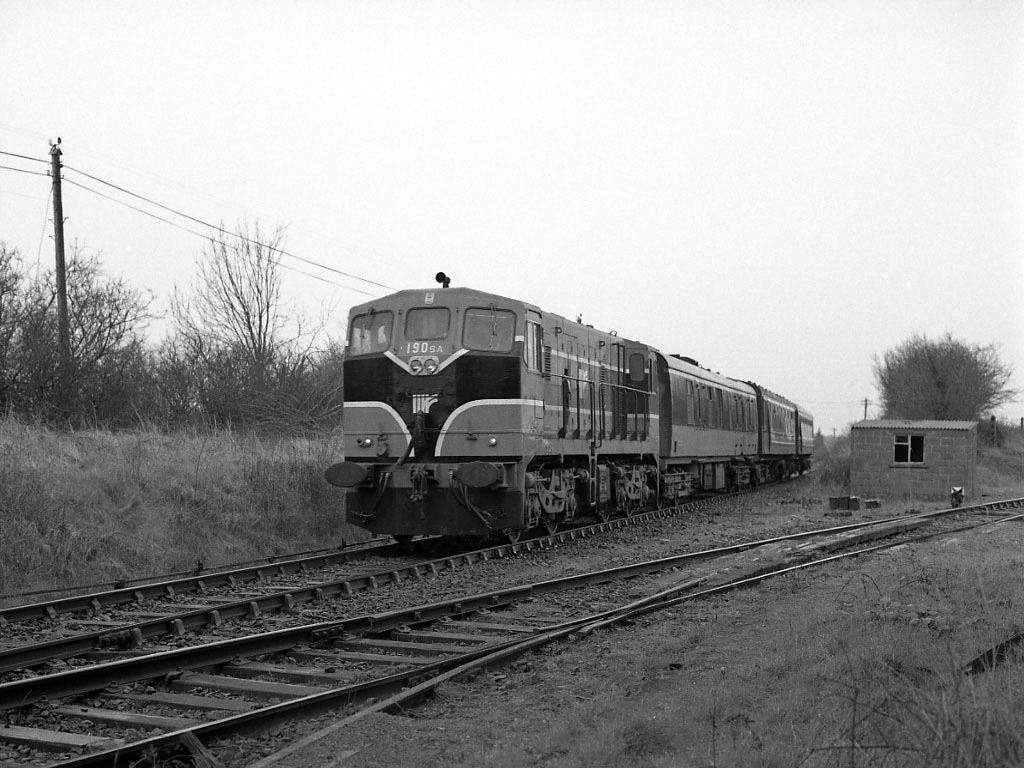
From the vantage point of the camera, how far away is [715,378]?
25.7m

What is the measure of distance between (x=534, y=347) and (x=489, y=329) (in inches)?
31.2

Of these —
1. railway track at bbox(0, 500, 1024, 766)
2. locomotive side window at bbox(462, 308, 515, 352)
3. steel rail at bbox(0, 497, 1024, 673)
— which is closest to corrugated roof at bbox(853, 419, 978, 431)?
steel rail at bbox(0, 497, 1024, 673)

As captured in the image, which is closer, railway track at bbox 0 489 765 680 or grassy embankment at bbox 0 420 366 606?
railway track at bbox 0 489 765 680

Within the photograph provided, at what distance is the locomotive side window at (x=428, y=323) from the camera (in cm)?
1345

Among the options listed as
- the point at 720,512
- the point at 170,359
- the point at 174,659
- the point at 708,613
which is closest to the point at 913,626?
the point at 708,613

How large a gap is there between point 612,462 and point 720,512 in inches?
226

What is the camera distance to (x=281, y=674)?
6.74 metres

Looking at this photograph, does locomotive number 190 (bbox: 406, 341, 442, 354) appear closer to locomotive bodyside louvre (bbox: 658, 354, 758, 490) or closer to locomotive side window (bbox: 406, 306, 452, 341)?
locomotive side window (bbox: 406, 306, 452, 341)

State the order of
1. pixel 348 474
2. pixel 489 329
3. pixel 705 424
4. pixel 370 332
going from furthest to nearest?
1. pixel 705 424
2. pixel 370 332
3. pixel 489 329
4. pixel 348 474

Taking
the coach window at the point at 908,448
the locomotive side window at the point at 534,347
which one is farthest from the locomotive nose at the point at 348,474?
the coach window at the point at 908,448

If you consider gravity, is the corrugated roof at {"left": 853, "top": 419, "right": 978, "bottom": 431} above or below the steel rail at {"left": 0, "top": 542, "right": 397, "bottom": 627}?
above

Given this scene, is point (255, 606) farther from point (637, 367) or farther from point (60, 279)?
point (60, 279)

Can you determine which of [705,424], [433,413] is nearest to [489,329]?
[433,413]

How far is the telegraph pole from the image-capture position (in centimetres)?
1944
